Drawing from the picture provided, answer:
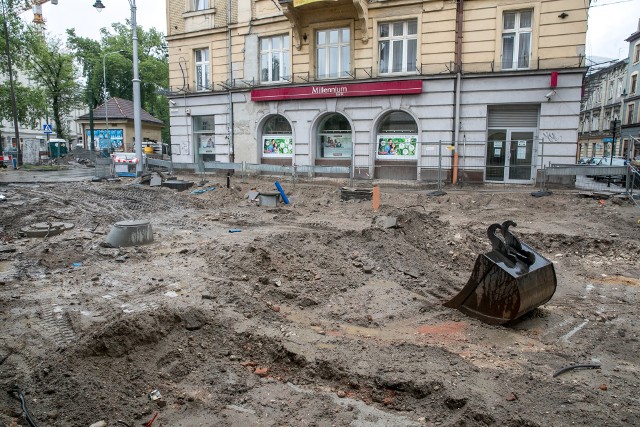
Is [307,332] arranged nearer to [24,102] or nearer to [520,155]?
[520,155]

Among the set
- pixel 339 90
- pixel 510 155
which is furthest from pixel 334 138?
pixel 510 155

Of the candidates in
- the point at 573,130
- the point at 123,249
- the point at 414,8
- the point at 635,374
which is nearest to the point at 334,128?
the point at 414,8

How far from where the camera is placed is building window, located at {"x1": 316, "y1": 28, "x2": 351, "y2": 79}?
73.9 feet

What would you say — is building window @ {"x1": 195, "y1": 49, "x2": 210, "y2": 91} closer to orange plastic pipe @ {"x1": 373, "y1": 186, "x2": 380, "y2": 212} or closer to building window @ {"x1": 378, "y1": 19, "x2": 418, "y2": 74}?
building window @ {"x1": 378, "y1": 19, "x2": 418, "y2": 74}

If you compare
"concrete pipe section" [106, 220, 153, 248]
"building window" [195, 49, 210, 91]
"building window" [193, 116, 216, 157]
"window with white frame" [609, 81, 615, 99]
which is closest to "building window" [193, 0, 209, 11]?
"building window" [195, 49, 210, 91]

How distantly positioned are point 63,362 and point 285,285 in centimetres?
373

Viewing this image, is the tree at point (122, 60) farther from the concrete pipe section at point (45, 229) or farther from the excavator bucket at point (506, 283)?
the excavator bucket at point (506, 283)

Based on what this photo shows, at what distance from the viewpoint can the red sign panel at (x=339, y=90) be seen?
20814mm

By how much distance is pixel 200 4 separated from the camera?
26.8 metres

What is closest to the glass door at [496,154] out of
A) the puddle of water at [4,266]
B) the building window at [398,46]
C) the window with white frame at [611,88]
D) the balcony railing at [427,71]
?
the balcony railing at [427,71]

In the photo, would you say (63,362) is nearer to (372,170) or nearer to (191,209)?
(191,209)

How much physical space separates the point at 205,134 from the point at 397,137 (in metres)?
12.2

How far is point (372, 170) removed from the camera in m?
22.2

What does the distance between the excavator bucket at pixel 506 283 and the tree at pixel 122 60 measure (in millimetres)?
58364
